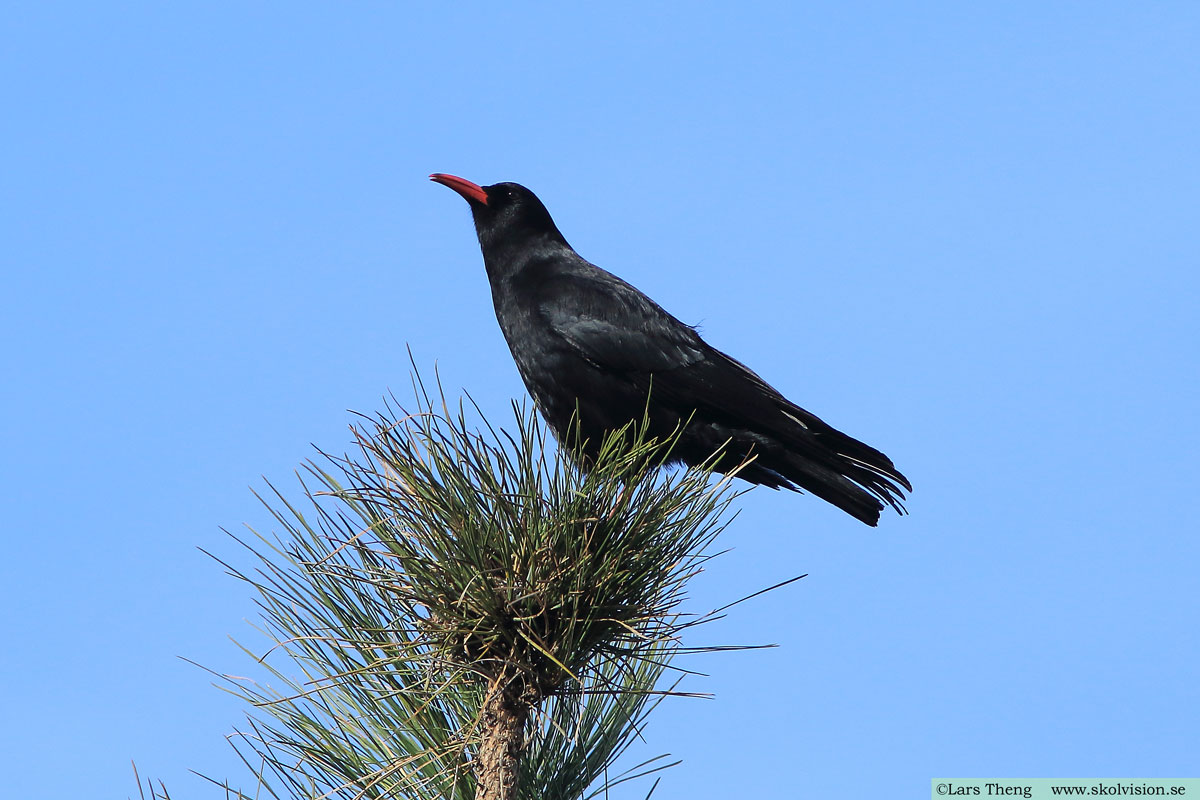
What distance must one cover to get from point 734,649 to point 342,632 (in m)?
0.87

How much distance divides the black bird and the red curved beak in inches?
28.1

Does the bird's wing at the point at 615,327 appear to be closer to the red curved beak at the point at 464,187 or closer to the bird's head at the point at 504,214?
the bird's head at the point at 504,214

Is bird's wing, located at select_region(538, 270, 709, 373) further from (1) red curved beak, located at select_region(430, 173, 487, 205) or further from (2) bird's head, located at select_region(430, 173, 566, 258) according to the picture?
(1) red curved beak, located at select_region(430, 173, 487, 205)

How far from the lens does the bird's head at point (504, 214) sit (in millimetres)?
5273

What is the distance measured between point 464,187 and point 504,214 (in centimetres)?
26

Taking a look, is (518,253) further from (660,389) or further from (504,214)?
(660,389)

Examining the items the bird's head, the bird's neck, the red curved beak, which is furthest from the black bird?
the red curved beak

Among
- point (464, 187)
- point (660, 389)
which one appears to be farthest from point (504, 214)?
point (660, 389)

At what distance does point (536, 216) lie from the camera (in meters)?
5.35

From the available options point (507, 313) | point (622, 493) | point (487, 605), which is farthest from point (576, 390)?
point (487, 605)

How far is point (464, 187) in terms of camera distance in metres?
5.44

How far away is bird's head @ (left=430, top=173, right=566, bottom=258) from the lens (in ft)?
17.3

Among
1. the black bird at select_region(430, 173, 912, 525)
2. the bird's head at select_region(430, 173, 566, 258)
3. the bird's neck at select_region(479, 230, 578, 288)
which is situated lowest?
the black bird at select_region(430, 173, 912, 525)

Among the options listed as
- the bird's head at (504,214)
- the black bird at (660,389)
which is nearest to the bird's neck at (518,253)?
the bird's head at (504,214)
